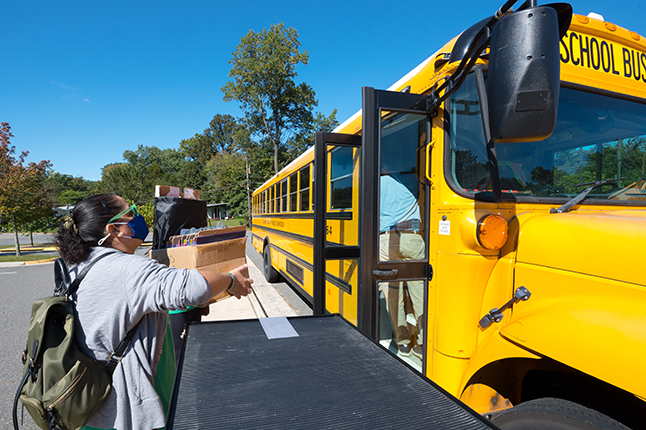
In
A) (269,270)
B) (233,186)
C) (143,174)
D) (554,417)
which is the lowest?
(269,270)

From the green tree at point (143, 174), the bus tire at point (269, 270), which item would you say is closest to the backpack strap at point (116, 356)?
A: the bus tire at point (269, 270)

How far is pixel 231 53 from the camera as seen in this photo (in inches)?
1118

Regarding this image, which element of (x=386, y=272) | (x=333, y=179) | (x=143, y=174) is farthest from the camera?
(x=143, y=174)

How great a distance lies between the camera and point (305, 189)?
15.8ft

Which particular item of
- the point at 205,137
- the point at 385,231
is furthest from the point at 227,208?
the point at 385,231

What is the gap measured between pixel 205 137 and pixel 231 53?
39256 mm

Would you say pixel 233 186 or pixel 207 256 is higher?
pixel 233 186

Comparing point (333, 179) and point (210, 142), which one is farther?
point (210, 142)

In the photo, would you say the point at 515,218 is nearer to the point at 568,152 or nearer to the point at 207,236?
the point at 568,152

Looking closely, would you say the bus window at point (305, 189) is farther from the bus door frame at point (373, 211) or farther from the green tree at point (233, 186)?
the green tree at point (233, 186)

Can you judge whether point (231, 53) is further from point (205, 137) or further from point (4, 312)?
point (205, 137)

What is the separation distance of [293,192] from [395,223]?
3.36 meters

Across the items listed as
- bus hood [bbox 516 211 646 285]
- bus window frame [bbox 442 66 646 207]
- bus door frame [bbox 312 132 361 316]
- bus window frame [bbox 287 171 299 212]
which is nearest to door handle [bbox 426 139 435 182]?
bus window frame [bbox 442 66 646 207]

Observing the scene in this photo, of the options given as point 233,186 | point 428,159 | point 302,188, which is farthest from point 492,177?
point 233,186
